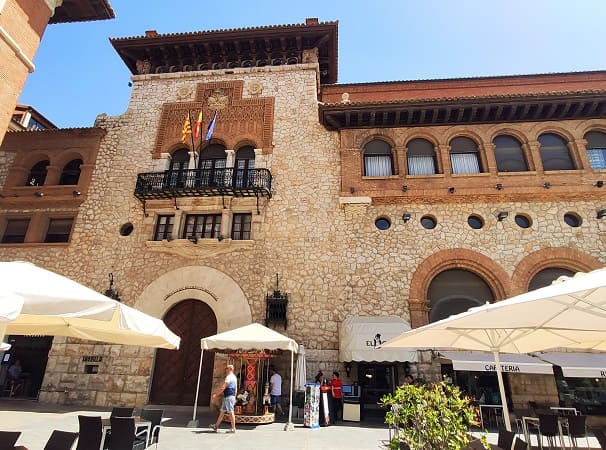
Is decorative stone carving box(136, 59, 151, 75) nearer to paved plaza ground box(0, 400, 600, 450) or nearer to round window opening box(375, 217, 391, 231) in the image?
round window opening box(375, 217, 391, 231)

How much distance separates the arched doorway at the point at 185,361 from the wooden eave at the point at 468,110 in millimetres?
9468

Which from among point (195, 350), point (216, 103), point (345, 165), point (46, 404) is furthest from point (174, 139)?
point (46, 404)

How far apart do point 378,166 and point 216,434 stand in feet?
35.7

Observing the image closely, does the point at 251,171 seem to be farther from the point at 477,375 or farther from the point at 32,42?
the point at 477,375

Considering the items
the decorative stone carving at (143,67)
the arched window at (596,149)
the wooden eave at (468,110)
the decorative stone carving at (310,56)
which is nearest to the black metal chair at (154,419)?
the wooden eave at (468,110)

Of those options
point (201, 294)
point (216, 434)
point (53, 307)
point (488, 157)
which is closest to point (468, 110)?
point (488, 157)

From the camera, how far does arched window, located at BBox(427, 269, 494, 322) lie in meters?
12.1

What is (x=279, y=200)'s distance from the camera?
46.0ft

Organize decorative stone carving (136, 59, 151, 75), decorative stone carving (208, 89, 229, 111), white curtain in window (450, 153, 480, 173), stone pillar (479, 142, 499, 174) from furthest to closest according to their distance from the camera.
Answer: decorative stone carving (136, 59, 151, 75), decorative stone carving (208, 89, 229, 111), white curtain in window (450, 153, 480, 173), stone pillar (479, 142, 499, 174)

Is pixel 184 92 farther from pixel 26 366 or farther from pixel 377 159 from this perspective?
pixel 26 366

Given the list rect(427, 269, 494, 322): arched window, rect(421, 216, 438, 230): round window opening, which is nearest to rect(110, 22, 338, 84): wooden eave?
rect(421, 216, 438, 230): round window opening

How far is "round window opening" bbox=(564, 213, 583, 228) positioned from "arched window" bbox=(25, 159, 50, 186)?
70.2 ft

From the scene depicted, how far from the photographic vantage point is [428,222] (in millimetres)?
13227

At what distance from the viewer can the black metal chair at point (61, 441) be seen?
14.8 ft
